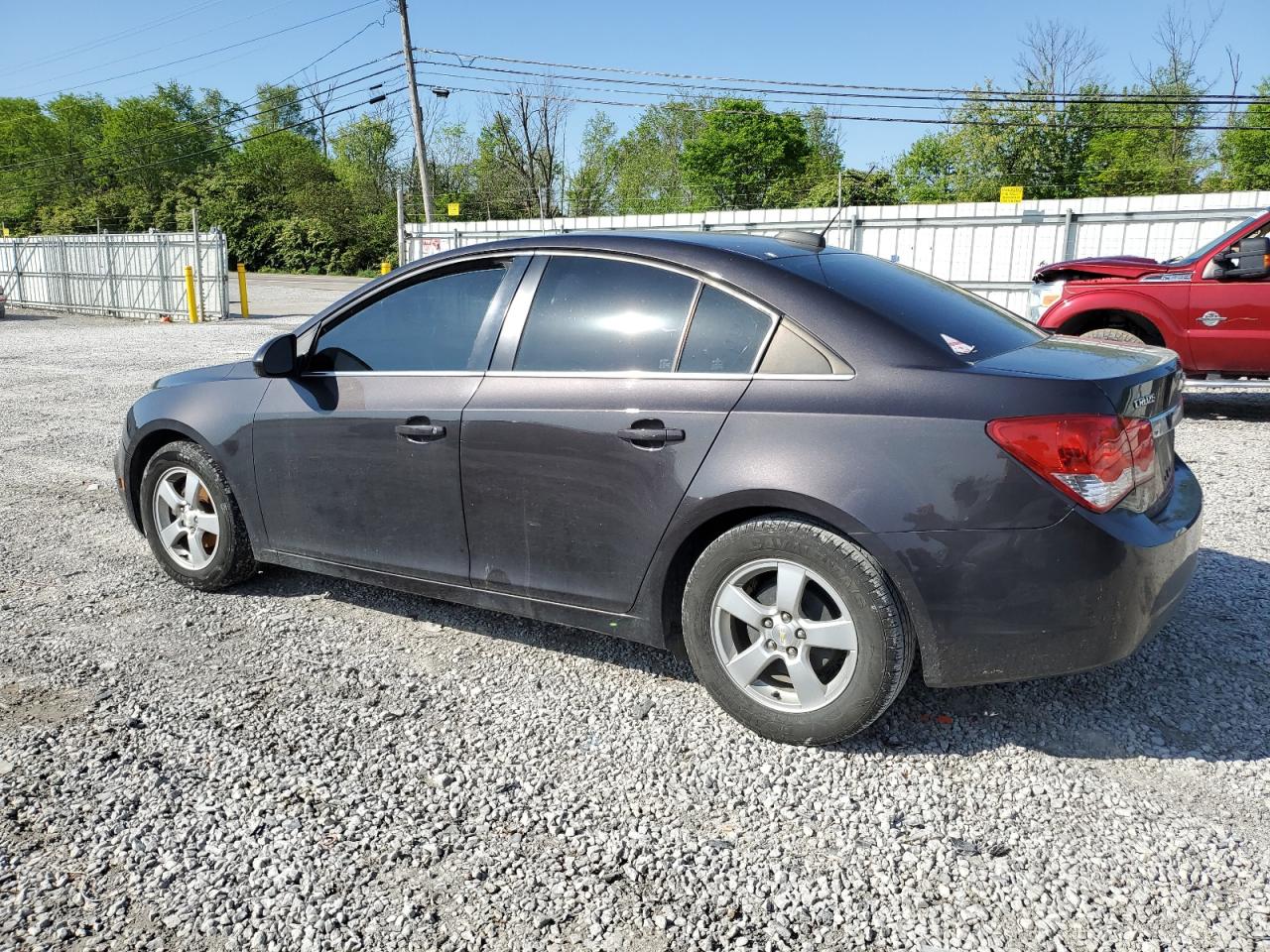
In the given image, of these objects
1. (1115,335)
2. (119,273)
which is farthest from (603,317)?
(119,273)

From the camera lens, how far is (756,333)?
123 inches

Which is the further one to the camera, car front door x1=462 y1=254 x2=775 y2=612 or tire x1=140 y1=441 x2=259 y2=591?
tire x1=140 y1=441 x2=259 y2=591

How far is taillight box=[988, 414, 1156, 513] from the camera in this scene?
8.72 ft

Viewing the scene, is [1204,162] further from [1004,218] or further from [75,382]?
[75,382]

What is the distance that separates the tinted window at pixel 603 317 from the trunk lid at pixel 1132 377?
40.6 inches

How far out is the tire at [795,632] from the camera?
9.26ft

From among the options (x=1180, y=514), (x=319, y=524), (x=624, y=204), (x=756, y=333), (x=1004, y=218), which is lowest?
(x=319, y=524)

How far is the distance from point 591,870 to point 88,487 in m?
5.77

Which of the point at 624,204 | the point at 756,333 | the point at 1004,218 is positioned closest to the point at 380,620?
the point at 756,333

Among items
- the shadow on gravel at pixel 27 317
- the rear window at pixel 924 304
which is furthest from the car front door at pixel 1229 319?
the shadow on gravel at pixel 27 317

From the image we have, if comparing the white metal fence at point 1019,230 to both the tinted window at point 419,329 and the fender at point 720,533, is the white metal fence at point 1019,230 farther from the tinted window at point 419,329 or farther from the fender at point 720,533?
the fender at point 720,533

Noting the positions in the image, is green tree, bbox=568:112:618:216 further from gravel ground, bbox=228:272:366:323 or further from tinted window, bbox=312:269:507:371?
tinted window, bbox=312:269:507:371

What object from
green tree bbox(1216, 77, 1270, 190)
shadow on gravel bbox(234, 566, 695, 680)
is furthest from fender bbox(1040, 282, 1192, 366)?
green tree bbox(1216, 77, 1270, 190)

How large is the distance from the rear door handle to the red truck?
6.96m
